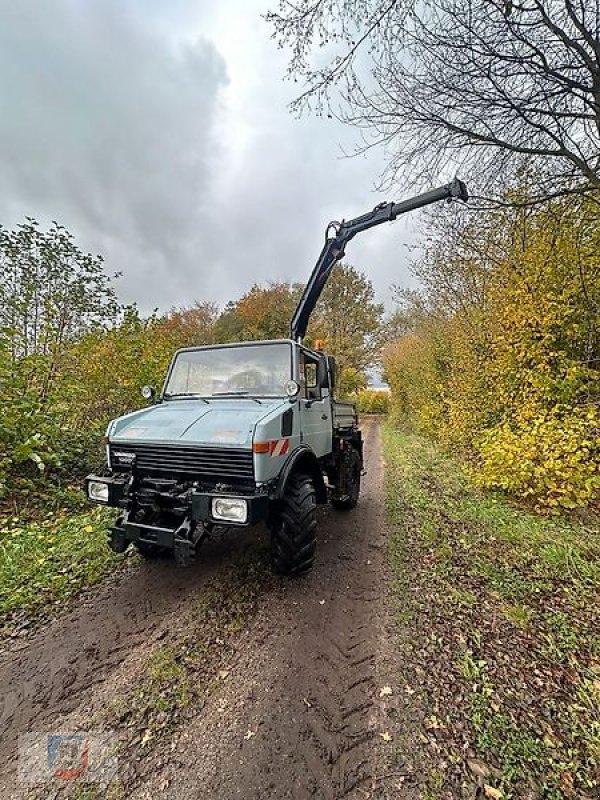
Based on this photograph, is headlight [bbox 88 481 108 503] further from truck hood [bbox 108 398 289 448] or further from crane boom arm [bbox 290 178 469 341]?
crane boom arm [bbox 290 178 469 341]

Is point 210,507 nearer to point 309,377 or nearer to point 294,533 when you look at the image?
point 294,533

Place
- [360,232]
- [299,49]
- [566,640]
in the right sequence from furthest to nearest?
[360,232] < [299,49] < [566,640]

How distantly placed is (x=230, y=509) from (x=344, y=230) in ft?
15.8

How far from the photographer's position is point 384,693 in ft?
7.35

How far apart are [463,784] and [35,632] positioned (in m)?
2.84

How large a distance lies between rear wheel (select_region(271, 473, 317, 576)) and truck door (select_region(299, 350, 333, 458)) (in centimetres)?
70

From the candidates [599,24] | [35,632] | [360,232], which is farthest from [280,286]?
[35,632]

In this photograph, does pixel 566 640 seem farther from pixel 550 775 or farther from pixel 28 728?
pixel 28 728

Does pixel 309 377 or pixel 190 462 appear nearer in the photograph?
pixel 190 462

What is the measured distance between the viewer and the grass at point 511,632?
185 cm

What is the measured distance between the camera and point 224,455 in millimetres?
2936

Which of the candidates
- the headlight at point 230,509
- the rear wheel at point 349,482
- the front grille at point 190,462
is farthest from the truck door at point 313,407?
the headlight at point 230,509

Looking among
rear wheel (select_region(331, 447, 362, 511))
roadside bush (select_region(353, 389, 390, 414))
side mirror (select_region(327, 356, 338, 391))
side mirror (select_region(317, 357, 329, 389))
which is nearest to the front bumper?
side mirror (select_region(317, 357, 329, 389))

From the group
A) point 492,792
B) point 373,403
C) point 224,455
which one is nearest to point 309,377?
point 224,455
